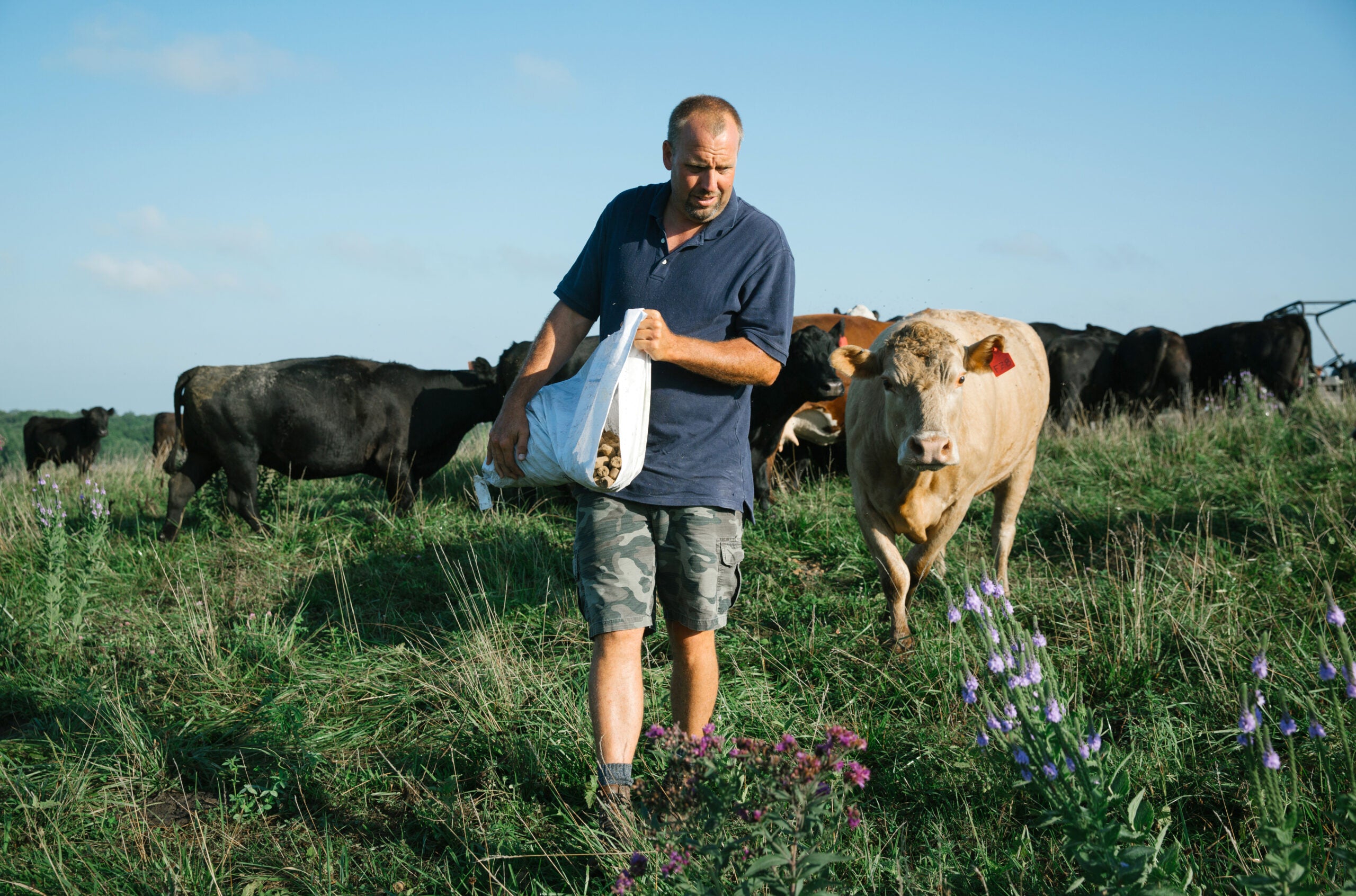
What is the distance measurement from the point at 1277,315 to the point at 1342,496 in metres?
11.4

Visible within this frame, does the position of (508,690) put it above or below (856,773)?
below

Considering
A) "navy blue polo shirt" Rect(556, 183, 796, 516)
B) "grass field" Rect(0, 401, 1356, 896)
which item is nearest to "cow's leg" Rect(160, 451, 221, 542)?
"grass field" Rect(0, 401, 1356, 896)

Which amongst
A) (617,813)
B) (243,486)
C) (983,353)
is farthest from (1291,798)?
(243,486)

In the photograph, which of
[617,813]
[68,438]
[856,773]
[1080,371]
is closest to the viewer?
[856,773]

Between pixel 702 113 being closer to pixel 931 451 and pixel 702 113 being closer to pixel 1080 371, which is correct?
pixel 931 451

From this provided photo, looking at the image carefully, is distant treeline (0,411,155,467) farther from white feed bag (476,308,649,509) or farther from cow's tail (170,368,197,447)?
white feed bag (476,308,649,509)

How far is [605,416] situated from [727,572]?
761 mm

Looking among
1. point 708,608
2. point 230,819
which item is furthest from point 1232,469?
point 230,819

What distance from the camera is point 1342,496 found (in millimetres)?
6695

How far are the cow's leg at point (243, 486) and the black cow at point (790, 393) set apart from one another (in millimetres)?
4342

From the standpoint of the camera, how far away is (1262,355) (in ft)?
50.8

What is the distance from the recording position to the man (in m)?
3.05

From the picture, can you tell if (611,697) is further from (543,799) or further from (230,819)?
(230,819)

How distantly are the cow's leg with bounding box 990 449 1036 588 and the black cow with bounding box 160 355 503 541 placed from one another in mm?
5103
